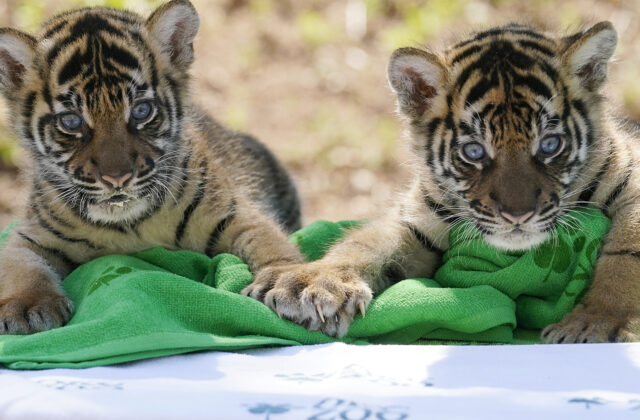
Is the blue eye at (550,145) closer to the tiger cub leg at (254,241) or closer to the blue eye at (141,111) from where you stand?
the tiger cub leg at (254,241)

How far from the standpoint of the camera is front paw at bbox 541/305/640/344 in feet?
9.12

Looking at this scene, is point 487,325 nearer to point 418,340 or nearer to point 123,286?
point 418,340

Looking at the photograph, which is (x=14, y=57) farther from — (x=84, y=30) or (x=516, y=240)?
(x=516, y=240)

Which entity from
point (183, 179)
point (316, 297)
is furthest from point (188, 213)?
point (316, 297)

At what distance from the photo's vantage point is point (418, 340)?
3.06 m

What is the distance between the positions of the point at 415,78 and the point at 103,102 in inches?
45.0

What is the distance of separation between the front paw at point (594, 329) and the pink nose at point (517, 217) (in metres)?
0.34

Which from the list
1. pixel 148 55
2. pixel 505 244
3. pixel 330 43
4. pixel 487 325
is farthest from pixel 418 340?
pixel 330 43

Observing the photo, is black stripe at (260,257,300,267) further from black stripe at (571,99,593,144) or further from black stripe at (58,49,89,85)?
black stripe at (571,99,593,144)

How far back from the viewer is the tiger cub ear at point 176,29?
3584 mm

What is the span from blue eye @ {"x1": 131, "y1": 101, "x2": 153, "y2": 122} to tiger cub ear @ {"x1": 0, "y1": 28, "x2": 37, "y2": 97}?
0.46m

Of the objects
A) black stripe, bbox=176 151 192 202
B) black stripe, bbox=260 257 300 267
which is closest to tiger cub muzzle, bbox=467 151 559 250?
black stripe, bbox=260 257 300 267

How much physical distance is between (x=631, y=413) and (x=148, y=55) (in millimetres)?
2221

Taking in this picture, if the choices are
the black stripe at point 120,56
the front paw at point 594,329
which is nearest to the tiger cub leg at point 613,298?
the front paw at point 594,329
